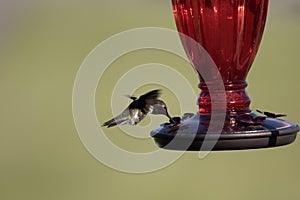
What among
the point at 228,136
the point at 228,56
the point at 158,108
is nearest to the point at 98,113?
the point at 228,56

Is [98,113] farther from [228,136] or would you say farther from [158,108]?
[228,136]

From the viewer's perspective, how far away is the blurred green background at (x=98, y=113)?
7.23 meters

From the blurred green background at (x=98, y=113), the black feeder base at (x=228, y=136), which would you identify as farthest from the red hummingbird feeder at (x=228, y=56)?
the blurred green background at (x=98, y=113)

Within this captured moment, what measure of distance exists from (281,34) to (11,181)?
5770mm

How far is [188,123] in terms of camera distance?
83.7 inches

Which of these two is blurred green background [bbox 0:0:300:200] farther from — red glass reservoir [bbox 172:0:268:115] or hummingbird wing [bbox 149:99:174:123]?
hummingbird wing [bbox 149:99:174:123]

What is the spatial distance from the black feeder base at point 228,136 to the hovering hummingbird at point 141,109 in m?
0.07

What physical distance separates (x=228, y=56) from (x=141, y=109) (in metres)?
0.32

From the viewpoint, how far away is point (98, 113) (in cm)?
726

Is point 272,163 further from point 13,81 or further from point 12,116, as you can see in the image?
point 13,81

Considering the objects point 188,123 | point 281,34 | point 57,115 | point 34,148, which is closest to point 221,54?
point 188,123

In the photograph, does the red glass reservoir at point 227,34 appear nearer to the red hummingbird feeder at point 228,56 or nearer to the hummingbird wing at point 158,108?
the red hummingbird feeder at point 228,56

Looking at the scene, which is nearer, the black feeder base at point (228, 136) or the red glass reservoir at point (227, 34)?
the black feeder base at point (228, 136)

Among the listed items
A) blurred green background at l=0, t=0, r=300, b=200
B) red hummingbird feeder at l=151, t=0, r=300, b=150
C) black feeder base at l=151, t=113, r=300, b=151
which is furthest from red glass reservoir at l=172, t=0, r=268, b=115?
blurred green background at l=0, t=0, r=300, b=200
